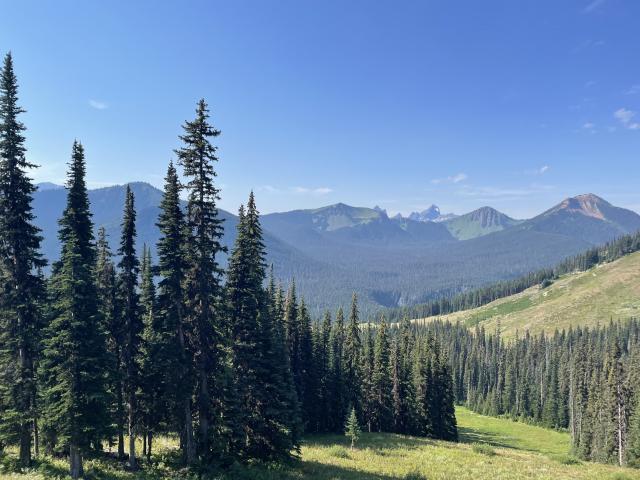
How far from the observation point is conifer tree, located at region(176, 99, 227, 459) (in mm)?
24625

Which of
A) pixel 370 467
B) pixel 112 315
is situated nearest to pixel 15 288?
pixel 112 315

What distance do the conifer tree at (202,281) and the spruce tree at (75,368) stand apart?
17.7ft

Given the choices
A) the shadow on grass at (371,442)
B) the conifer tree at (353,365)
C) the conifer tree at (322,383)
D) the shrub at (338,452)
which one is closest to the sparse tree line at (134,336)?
the shrub at (338,452)

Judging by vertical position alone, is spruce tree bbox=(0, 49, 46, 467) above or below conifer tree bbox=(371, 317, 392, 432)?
above

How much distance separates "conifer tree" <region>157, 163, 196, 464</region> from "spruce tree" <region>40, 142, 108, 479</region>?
3.75 m

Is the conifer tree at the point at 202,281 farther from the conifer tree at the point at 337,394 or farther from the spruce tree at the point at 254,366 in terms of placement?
the conifer tree at the point at 337,394

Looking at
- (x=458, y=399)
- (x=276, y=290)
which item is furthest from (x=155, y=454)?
(x=458, y=399)

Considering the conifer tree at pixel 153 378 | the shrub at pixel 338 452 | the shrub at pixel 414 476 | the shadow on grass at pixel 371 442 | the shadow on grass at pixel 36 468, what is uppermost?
the conifer tree at pixel 153 378

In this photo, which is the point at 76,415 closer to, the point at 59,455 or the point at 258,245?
the point at 59,455

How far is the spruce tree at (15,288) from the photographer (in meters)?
23.7

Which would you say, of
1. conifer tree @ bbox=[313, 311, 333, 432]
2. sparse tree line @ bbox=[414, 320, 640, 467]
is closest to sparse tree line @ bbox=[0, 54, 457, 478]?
conifer tree @ bbox=[313, 311, 333, 432]

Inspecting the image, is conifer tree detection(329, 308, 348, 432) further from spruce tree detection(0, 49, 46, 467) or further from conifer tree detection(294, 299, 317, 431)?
spruce tree detection(0, 49, 46, 467)

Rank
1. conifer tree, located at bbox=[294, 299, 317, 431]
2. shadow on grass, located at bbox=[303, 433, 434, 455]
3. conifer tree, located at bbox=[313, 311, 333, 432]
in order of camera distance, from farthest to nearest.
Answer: conifer tree, located at bbox=[313, 311, 333, 432] < conifer tree, located at bbox=[294, 299, 317, 431] < shadow on grass, located at bbox=[303, 433, 434, 455]

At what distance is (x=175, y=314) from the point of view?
82.2 feet
